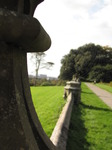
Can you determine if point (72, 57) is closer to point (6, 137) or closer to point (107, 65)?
point (107, 65)

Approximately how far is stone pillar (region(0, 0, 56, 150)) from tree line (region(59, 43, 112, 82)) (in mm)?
43504

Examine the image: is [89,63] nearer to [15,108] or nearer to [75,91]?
[75,91]

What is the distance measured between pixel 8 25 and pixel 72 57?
52888mm

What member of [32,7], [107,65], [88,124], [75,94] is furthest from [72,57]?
[32,7]

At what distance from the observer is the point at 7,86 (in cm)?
Result: 107

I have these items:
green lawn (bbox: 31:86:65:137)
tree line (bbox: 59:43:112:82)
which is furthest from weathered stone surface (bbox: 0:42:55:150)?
tree line (bbox: 59:43:112:82)

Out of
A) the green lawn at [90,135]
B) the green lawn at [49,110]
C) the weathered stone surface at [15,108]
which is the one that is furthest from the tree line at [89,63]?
the weathered stone surface at [15,108]

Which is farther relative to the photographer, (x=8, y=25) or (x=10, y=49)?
(x=10, y=49)

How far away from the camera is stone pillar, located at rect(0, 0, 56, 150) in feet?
3.26

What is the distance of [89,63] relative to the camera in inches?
1971

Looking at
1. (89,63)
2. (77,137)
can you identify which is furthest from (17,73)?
(89,63)

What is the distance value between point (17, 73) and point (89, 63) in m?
49.8

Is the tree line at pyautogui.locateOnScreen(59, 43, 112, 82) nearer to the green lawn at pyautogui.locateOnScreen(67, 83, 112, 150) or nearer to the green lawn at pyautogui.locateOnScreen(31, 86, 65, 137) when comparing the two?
the green lawn at pyautogui.locateOnScreen(31, 86, 65, 137)

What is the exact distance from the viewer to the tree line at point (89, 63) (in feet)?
150
